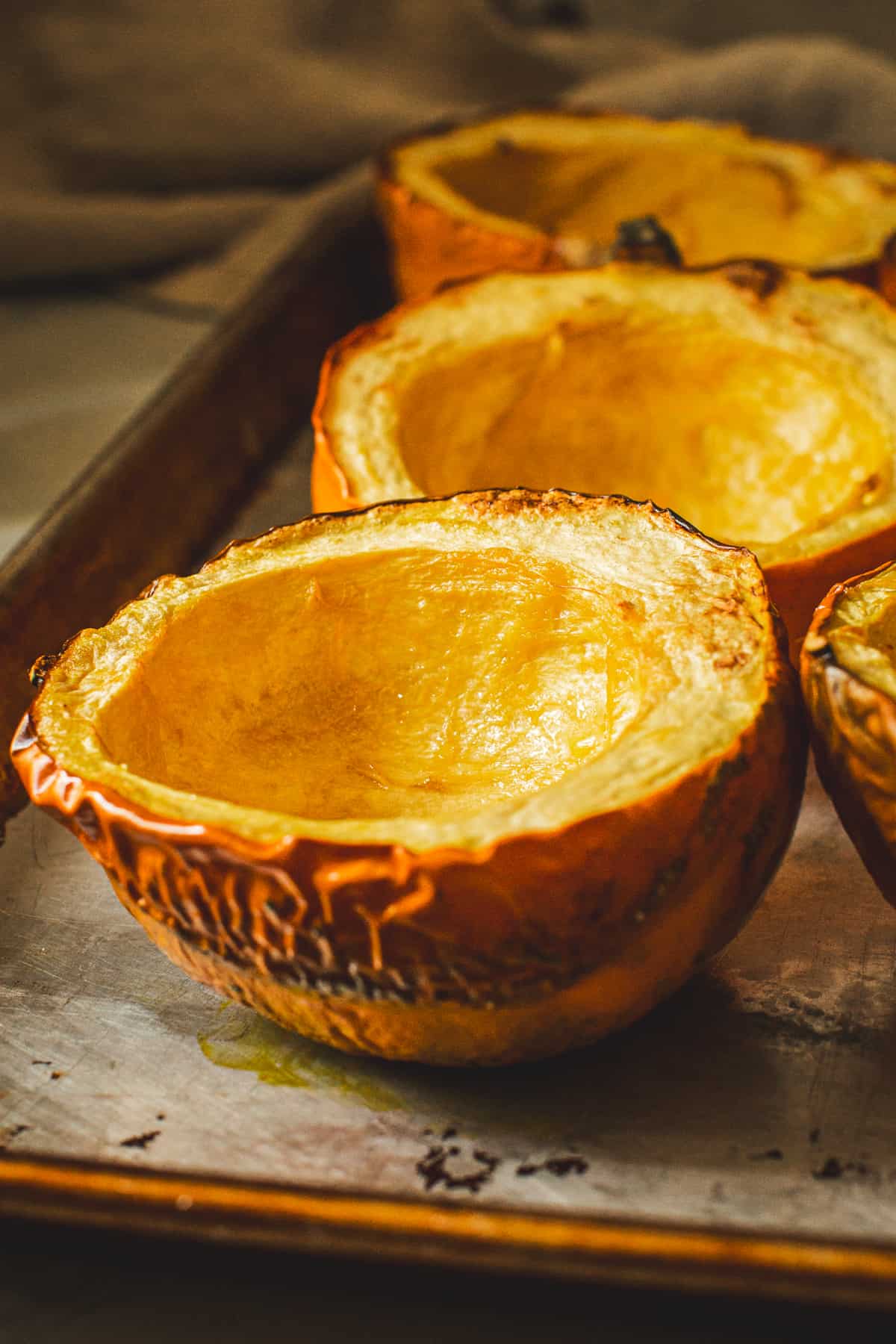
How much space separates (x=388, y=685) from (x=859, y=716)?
0.42 m

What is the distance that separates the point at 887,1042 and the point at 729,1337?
253 mm

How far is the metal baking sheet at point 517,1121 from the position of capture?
81 centimetres

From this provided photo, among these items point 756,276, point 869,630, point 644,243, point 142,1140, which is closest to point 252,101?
point 644,243

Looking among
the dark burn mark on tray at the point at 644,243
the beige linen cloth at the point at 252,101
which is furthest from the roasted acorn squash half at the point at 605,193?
the beige linen cloth at the point at 252,101

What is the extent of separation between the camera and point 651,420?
65.1 inches

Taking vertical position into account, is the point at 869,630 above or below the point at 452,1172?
above

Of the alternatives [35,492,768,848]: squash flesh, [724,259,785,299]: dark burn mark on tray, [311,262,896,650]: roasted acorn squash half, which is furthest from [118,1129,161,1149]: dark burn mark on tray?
[724,259,785,299]: dark burn mark on tray

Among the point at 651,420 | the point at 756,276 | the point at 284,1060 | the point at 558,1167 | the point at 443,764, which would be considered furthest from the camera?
the point at 651,420

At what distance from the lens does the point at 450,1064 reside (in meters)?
0.96

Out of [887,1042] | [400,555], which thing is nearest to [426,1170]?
[887,1042]

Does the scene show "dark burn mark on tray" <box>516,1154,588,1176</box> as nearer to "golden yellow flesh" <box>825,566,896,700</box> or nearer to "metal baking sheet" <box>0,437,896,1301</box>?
"metal baking sheet" <box>0,437,896,1301</box>

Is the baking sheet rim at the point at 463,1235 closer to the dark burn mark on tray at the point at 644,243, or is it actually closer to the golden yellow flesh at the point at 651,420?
the golden yellow flesh at the point at 651,420

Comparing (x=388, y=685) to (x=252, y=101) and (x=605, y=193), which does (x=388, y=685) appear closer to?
(x=605, y=193)

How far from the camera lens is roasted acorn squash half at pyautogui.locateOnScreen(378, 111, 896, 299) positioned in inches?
76.7
